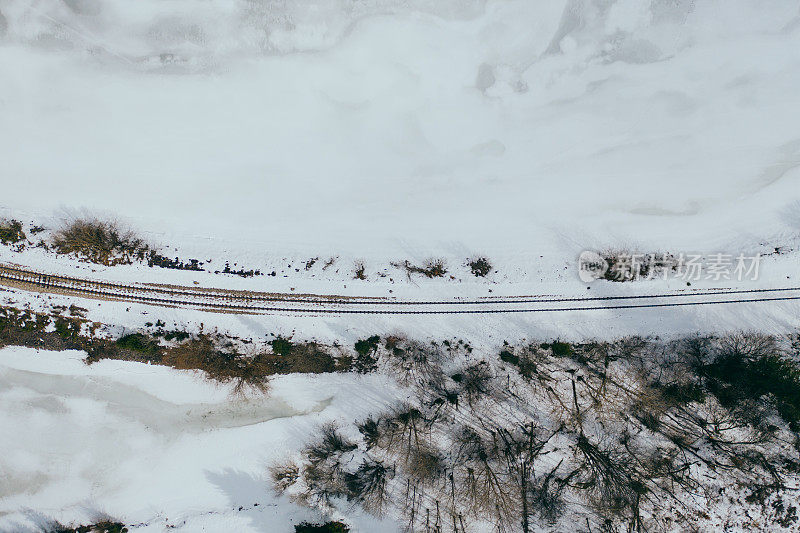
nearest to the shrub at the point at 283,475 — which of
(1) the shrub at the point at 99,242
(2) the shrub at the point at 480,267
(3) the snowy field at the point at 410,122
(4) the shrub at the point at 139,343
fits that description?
(4) the shrub at the point at 139,343

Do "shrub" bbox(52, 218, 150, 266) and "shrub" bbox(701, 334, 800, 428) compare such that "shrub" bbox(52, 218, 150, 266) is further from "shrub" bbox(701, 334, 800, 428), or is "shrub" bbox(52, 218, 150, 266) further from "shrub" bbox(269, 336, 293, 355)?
"shrub" bbox(701, 334, 800, 428)

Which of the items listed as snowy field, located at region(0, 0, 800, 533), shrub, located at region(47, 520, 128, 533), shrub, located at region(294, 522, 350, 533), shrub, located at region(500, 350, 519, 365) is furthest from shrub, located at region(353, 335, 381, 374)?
shrub, located at region(47, 520, 128, 533)

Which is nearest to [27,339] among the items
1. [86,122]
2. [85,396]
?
[85,396]

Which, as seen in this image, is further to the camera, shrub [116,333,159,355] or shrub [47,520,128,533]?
shrub [47,520,128,533]

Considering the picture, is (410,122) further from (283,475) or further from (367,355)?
(283,475)

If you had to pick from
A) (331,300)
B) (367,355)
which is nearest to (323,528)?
(367,355)

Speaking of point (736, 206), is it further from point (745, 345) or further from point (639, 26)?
point (639, 26)
